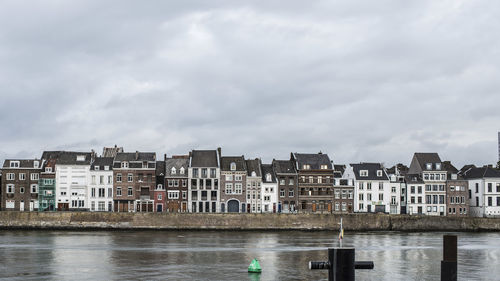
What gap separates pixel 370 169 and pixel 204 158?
30953 millimetres

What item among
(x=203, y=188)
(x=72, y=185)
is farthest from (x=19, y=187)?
(x=203, y=188)

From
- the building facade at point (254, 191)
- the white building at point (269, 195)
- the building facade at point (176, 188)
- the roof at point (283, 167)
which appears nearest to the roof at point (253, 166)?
the building facade at point (254, 191)

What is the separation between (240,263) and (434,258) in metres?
17.0

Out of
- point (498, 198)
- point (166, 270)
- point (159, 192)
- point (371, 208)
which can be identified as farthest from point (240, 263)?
point (498, 198)

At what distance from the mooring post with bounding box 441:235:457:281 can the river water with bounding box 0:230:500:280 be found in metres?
24.8

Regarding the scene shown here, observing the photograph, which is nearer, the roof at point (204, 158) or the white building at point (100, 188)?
the white building at point (100, 188)

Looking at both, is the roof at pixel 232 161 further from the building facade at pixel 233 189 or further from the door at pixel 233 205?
the door at pixel 233 205

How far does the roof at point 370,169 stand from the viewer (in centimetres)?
11856

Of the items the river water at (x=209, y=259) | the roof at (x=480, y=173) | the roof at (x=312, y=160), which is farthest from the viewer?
the roof at (x=480, y=173)

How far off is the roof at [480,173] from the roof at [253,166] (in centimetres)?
4010

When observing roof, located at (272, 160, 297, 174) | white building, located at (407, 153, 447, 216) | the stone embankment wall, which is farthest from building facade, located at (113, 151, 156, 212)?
white building, located at (407, 153, 447, 216)

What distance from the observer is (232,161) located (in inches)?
4530

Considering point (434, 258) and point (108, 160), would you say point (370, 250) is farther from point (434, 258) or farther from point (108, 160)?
point (108, 160)

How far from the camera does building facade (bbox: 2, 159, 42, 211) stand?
111m
